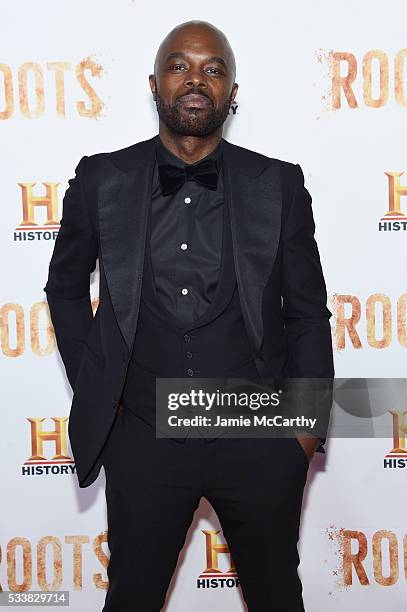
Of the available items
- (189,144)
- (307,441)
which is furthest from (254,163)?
(307,441)

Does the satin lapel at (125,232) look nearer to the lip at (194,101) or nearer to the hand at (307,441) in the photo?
the lip at (194,101)

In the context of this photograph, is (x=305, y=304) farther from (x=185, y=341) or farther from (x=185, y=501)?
(x=185, y=501)

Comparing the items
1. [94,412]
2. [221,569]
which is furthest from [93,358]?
[221,569]

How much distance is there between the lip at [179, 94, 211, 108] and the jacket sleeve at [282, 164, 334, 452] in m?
0.32

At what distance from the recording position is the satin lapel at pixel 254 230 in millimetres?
1872

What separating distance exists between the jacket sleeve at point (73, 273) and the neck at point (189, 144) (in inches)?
9.2

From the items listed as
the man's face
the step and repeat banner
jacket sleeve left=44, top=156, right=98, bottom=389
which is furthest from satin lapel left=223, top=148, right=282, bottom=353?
the step and repeat banner

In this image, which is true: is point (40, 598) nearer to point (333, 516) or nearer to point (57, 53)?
point (333, 516)

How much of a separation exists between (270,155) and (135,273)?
86 centimetres

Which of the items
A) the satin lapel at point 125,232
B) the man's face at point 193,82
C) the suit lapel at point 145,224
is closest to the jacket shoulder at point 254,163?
the suit lapel at point 145,224

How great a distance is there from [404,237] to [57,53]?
4.26ft

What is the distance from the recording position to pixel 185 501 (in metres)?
1.90

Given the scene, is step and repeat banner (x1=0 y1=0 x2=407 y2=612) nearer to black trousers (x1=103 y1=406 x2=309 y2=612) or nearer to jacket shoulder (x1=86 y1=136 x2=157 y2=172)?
jacket shoulder (x1=86 y1=136 x2=157 y2=172)

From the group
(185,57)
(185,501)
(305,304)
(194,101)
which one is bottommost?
(185,501)
